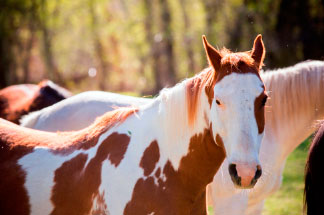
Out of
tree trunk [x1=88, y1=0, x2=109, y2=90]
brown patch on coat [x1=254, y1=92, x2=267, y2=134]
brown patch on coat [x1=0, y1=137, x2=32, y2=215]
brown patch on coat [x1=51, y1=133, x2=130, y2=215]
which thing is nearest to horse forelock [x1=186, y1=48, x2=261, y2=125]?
brown patch on coat [x1=254, y1=92, x2=267, y2=134]

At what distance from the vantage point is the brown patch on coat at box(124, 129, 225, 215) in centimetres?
253

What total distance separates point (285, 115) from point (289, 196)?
102 inches

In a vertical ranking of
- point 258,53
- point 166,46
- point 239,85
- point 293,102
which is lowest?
point 166,46

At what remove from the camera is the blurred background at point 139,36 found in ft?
40.5

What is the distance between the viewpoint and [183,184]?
102 inches

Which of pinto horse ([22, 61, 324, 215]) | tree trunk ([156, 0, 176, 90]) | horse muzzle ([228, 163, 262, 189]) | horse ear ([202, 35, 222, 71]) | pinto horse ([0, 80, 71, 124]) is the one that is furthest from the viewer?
tree trunk ([156, 0, 176, 90])

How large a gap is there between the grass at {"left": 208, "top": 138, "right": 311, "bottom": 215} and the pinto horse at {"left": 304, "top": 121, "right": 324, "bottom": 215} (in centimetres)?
289

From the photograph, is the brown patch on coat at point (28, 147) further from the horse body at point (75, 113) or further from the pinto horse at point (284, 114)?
the horse body at point (75, 113)

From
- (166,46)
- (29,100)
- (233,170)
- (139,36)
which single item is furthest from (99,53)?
(233,170)

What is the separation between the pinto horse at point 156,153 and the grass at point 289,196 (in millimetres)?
3057

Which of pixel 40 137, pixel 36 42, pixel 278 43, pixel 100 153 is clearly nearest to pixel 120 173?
pixel 100 153

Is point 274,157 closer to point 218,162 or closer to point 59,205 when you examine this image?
point 218,162

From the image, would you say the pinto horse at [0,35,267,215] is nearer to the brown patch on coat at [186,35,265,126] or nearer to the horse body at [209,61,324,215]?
the brown patch on coat at [186,35,265,126]

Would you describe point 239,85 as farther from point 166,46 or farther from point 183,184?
point 166,46
